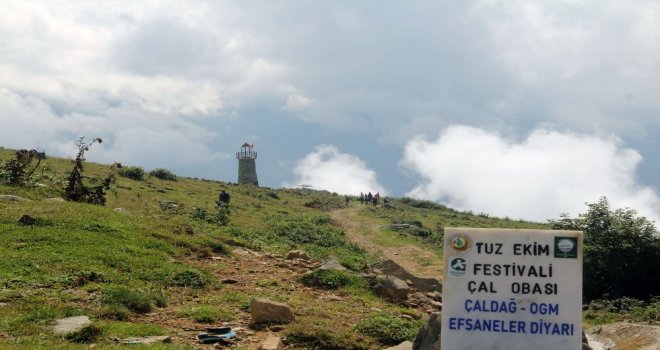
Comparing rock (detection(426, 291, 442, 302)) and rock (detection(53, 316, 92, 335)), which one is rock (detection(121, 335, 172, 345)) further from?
rock (detection(426, 291, 442, 302))

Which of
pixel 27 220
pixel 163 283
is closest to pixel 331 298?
pixel 163 283

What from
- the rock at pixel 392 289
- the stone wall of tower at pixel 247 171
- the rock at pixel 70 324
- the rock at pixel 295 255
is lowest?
the rock at pixel 70 324

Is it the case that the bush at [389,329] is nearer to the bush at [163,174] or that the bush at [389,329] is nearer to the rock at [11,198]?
the rock at [11,198]

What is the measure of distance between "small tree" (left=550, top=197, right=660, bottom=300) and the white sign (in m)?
17.5

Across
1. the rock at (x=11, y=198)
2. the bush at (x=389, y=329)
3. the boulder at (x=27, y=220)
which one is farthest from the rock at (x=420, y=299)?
the rock at (x=11, y=198)

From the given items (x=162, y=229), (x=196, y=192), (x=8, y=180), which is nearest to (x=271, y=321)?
(x=162, y=229)

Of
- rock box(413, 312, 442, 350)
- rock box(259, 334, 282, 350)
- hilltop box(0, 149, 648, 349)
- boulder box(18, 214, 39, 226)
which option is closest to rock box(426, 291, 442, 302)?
hilltop box(0, 149, 648, 349)

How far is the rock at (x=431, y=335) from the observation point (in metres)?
8.60

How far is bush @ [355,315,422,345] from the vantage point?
1177cm

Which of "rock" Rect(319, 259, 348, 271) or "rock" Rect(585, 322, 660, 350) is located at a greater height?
"rock" Rect(319, 259, 348, 271)

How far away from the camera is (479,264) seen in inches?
266

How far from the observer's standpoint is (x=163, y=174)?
5381 centimetres

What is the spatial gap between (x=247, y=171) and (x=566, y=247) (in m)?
74.7

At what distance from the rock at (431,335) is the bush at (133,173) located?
134ft
